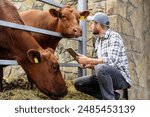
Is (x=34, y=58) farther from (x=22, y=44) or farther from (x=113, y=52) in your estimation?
(x=113, y=52)

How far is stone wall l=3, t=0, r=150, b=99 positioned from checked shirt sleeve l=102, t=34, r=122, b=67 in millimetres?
1128

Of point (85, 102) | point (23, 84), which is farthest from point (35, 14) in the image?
point (85, 102)

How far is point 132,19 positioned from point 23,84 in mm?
1674

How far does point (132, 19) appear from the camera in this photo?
500 cm

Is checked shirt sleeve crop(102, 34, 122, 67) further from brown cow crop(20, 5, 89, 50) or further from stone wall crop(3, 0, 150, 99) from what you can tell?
stone wall crop(3, 0, 150, 99)

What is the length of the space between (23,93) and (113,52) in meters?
0.82

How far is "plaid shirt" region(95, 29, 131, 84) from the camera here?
10.8 feet

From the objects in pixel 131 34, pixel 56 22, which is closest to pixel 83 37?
pixel 56 22

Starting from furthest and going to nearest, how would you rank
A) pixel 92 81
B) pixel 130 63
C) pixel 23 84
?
pixel 130 63
pixel 23 84
pixel 92 81

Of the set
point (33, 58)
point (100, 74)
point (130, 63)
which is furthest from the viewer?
point (130, 63)

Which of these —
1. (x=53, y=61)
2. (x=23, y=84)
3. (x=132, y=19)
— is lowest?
(x=23, y=84)

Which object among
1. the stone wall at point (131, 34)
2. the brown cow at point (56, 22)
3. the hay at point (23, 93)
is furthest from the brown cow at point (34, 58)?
the stone wall at point (131, 34)

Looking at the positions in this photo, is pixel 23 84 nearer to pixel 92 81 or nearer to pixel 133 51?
pixel 92 81

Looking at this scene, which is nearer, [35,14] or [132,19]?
[35,14]
